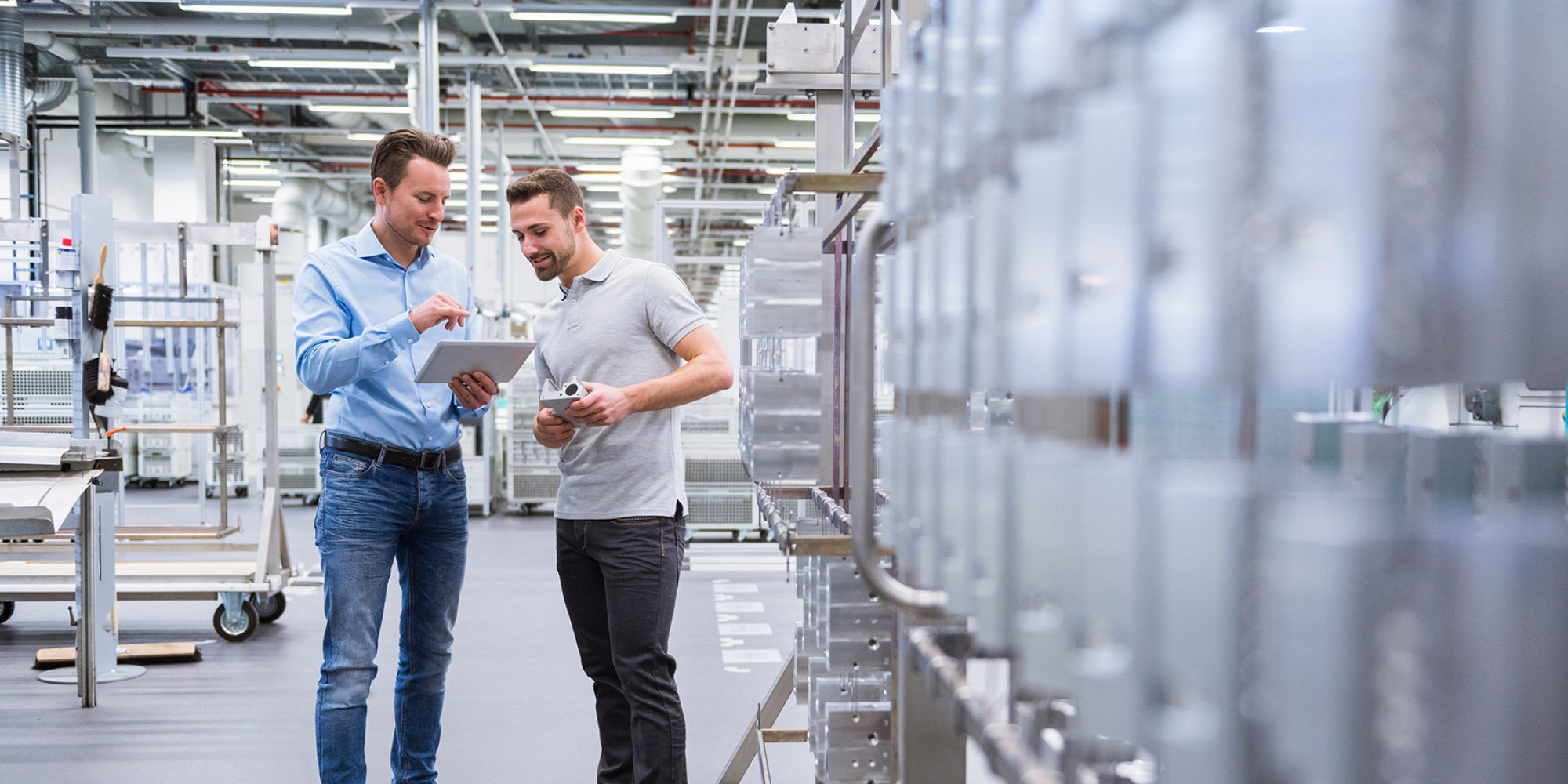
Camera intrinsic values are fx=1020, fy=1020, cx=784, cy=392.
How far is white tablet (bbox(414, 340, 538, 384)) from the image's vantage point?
6.93ft

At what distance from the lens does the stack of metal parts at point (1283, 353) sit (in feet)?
1.42

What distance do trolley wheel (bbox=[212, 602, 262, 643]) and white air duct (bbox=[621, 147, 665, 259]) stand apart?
5.58m

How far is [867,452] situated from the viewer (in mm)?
1091

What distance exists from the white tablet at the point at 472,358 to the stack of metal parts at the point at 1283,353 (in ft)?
5.23

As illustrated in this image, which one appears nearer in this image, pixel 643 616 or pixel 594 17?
pixel 643 616

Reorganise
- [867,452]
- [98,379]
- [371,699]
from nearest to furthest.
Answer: [867,452], [371,699], [98,379]

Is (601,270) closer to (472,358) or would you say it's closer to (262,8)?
(472,358)

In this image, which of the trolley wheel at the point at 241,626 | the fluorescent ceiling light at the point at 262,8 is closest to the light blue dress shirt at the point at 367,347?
the trolley wheel at the point at 241,626

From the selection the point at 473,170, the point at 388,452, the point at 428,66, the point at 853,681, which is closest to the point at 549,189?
the point at 388,452

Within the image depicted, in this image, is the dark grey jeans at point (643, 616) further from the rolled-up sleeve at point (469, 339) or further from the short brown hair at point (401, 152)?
the short brown hair at point (401, 152)

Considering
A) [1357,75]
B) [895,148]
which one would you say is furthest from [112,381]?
[1357,75]

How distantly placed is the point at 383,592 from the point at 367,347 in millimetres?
591

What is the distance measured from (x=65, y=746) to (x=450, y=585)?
6.11 ft

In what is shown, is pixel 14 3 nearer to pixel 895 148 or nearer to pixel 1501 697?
pixel 895 148
